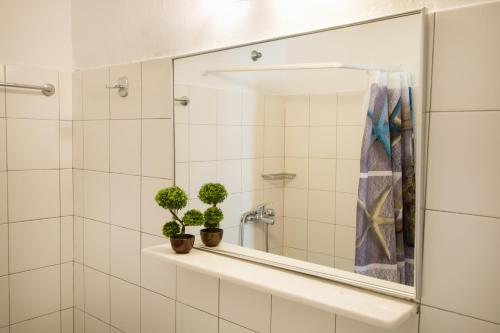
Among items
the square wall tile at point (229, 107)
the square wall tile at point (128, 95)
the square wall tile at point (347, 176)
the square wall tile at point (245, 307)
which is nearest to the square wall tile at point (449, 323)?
the square wall tile at point (347, 176)

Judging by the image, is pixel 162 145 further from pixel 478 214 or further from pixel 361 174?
pixel 478 214

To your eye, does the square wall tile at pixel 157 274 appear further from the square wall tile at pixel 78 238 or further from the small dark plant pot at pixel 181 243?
the square wall tile at pixel 78 238

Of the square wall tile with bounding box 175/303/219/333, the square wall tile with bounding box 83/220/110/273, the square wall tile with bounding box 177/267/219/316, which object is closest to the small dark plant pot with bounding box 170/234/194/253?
the square wall tile with bounding box 177/267/219/316

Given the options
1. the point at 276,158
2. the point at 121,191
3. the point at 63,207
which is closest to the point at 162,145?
the point at 121,191

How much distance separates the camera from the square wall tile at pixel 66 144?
189 centimetres

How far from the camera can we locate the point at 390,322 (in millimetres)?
842

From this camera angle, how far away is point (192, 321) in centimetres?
143

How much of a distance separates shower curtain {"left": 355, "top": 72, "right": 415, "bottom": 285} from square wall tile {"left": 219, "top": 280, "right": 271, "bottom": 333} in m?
0.31

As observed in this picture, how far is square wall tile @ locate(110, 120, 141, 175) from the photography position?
1608 mm

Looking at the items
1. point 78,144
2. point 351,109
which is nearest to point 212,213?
point 351,109

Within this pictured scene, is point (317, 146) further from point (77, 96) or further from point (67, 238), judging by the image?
point (67, 238)

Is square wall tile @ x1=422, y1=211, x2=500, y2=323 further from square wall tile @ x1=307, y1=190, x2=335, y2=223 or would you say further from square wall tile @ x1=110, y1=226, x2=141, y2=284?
square wall tile @ x1=110, y1=226, x2=141, y2=284

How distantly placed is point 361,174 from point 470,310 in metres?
0.37

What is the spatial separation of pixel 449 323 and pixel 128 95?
1.29 metres
